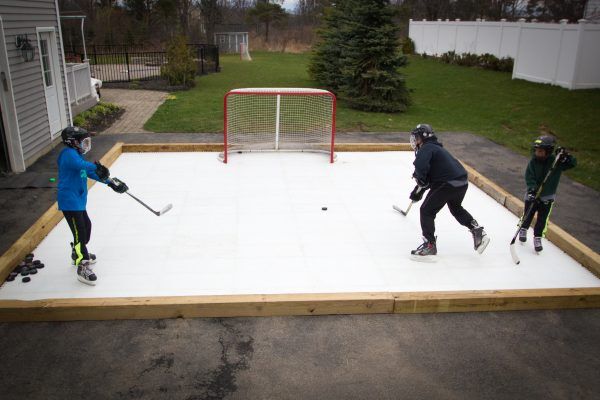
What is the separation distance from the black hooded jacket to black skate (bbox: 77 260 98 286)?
3.70 meters

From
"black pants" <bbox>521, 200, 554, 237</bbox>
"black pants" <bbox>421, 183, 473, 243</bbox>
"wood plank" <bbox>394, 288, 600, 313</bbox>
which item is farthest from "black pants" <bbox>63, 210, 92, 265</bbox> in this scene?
"black pants" <bbox>521, 200, 554, 237</bbox>

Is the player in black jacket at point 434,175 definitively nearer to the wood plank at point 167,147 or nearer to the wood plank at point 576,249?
the wood plank at point 576,249

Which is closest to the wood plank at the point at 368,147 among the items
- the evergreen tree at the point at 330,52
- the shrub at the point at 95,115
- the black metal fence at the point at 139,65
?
the shrub at the point at 95,115

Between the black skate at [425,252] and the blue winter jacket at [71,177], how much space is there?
375 cm

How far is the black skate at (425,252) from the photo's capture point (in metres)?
6.21

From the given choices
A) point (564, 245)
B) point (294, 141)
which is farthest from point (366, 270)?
point (294, 141)

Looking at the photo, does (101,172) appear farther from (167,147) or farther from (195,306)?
(167,147)

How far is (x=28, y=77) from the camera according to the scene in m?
10.3

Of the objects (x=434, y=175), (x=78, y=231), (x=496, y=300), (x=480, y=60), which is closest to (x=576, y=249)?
(x=496, y=300)

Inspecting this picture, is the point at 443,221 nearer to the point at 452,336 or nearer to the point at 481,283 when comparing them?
the point at 481,283

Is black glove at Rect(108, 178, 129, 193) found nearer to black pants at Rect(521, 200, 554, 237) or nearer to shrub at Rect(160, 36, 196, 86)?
black pants at Rect(521, 200, 554, 237)

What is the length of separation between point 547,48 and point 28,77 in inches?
708

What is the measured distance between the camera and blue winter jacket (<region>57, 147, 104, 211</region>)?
17.0 ft

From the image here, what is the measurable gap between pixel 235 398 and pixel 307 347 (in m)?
0.87
